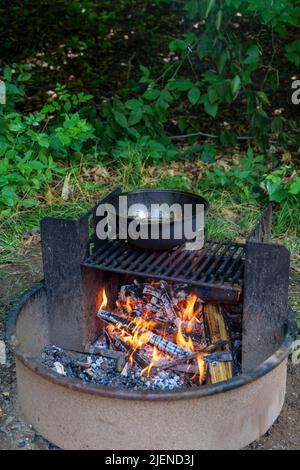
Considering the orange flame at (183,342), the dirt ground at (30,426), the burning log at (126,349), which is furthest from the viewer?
the orange flame at (183,342)

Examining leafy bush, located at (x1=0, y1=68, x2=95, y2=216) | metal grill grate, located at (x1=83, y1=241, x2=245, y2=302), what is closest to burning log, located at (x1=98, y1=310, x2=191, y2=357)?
metal grill grate, located at (x1=83, y1=241, x2=245, y2=302)

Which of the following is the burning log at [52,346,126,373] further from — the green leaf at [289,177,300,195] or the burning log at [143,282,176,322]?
the green leaf at [289,177,300,195]

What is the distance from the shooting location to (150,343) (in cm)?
326

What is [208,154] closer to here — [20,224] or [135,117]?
[135,117]

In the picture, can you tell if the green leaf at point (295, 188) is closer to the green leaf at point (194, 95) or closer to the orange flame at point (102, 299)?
the green leaf at point (194, 95)

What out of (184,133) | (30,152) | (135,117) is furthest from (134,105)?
(30,152)

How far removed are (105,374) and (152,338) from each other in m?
0.32

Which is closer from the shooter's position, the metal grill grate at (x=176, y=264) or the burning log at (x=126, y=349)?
the metal grill grate at (x=176, y=264)

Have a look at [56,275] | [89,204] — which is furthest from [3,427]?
[89,204]

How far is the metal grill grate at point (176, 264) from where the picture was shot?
2.89 meters

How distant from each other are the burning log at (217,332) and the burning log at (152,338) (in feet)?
0.62

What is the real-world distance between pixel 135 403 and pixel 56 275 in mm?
924

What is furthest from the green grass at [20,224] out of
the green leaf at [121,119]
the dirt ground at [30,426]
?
the green leaf at [121,119]

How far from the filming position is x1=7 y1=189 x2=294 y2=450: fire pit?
101 inches
